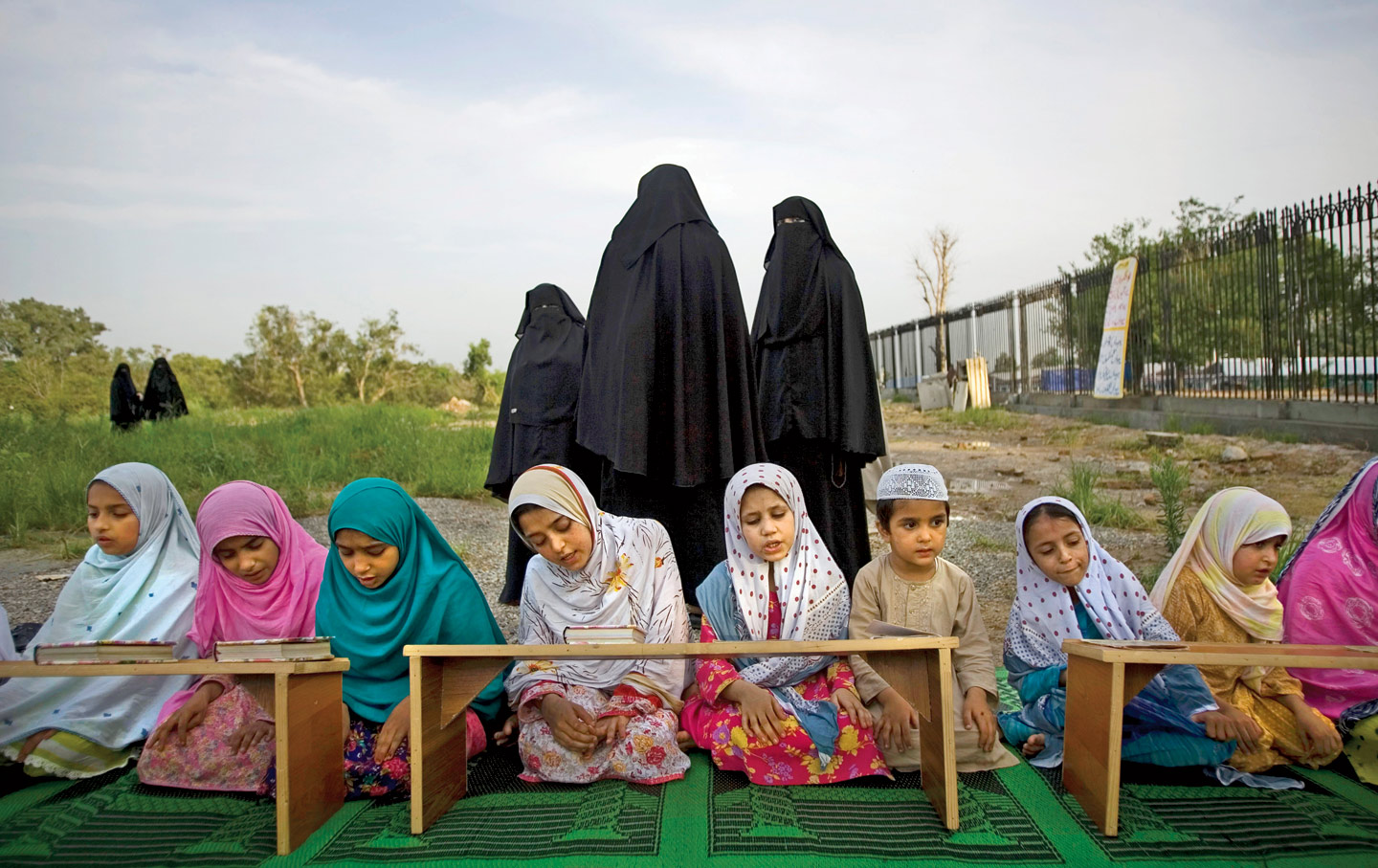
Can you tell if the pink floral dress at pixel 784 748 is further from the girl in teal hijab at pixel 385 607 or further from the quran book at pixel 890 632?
the girl in teal hijab at pixel 385 607

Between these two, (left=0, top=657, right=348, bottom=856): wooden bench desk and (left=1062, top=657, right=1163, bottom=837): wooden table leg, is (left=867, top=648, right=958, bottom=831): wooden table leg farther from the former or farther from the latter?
(left=0, top=657, right=348, bottom=856): wooden bench desk

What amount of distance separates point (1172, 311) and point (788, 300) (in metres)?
8.38

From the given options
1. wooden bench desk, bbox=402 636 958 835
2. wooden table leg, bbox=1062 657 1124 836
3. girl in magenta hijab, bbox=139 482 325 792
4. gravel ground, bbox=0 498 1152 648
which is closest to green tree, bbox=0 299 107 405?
gravel ground, bbox=0 498 1152 648

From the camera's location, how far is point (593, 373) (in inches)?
151

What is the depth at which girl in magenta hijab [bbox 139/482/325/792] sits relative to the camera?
2.46m

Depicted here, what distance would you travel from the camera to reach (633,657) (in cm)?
211

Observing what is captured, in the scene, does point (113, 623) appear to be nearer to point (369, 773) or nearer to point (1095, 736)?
point (369, 773)

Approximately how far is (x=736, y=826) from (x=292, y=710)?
44.3 inches

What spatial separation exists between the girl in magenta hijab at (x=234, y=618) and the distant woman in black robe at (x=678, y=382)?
129 cm

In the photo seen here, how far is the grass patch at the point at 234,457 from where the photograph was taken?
7.57 m

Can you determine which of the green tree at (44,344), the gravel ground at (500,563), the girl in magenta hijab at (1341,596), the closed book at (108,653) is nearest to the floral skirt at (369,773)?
the closed book at (108,653)

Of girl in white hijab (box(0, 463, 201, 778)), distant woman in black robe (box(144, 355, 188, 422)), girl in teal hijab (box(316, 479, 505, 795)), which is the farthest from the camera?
distant woman in black robe (box(144, 355, 188, 422))

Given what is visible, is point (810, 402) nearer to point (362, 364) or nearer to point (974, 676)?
point (974, 676)

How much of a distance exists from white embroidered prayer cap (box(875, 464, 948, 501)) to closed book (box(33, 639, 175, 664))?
6.48 ft
